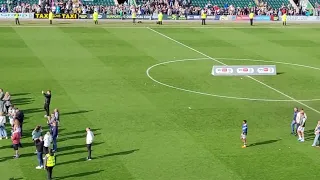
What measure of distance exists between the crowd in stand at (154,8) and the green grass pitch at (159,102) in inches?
373

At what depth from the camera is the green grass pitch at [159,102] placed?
Answer: 103 ft

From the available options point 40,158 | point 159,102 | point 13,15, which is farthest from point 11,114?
point 13,15

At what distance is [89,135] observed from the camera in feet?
103

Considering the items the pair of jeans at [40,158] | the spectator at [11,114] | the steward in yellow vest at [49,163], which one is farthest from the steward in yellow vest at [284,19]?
the steward in yellow vest at [49,163]

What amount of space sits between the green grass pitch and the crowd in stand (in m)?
9.47

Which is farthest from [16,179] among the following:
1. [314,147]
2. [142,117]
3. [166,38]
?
[166,38]

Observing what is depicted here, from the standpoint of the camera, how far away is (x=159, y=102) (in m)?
42.6

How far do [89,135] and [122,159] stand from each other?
2004mm

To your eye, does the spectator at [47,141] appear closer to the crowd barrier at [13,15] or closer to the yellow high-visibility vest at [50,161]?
the yellow high-visibility vest at [50,161]

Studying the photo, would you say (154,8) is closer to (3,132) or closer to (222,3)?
(222,3)

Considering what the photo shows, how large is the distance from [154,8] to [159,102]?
1658 inches

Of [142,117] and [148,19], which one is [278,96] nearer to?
[142,117]

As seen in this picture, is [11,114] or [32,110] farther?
[32,110]

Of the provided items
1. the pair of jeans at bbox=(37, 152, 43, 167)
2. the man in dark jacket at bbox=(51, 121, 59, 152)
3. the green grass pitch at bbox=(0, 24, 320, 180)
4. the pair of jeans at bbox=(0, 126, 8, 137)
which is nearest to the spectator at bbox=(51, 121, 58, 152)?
the man in dark jacket at bbox=(51, 121, 59, 152)
